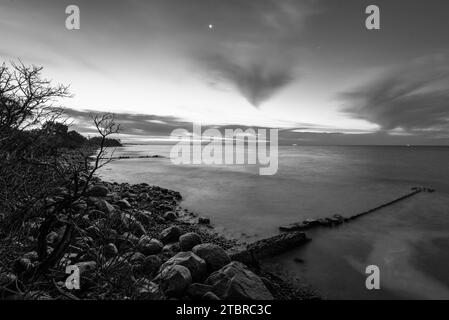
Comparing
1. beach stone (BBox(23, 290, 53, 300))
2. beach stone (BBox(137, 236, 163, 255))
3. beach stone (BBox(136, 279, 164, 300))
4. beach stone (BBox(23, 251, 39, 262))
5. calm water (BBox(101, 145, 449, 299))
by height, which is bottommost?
calm water (BBox(101, 145, 449, 299))

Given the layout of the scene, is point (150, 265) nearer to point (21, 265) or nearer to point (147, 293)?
point (147, 293)

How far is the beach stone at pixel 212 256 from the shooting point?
7301mm

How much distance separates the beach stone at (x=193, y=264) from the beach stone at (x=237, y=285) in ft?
1.40

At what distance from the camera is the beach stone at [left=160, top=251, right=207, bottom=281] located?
22.1 ft

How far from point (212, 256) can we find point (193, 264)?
2.65 feet

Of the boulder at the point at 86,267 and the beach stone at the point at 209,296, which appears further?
the boulder at the point at 86,267

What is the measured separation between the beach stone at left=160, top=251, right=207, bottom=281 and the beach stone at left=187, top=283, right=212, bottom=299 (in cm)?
60

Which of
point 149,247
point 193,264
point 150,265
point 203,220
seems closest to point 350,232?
point 203,220

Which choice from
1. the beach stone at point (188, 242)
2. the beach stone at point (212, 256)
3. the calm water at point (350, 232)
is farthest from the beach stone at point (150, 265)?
the calm water at point (350, 232)

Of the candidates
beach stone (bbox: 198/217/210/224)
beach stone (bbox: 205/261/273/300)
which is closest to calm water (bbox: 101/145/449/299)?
beach stone (bbox: 198/217/210/224)

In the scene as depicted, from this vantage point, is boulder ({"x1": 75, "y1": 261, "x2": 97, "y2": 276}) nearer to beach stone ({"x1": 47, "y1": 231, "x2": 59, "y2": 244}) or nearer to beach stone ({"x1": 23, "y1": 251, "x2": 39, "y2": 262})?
beach stone ({"x1": 23, "y1": 251, "x2": 39, "y2": 262})

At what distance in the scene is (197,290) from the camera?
19.7 ft

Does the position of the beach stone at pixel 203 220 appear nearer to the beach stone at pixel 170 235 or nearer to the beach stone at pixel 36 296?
the beach stone at pixel 170 235
